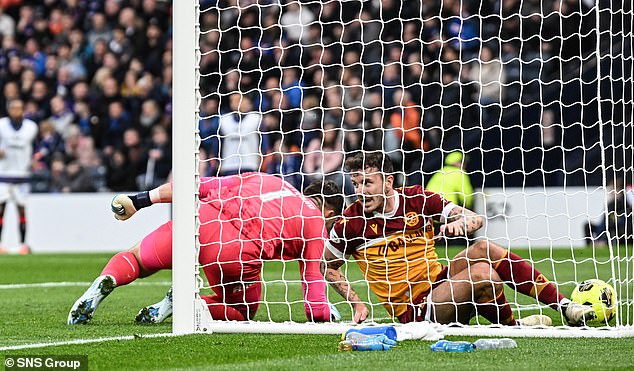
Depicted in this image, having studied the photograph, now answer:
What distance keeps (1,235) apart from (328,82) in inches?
221

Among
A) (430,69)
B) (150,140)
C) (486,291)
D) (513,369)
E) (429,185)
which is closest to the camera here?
(513,369)

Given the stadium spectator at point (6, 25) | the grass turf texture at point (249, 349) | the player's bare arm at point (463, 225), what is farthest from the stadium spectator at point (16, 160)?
the player's bare arm at point (463, 225)

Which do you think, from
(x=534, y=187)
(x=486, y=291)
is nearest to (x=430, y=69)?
(x=534, y=187)

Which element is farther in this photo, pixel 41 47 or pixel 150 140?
pixel 41 47

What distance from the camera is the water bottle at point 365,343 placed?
17.1 ft

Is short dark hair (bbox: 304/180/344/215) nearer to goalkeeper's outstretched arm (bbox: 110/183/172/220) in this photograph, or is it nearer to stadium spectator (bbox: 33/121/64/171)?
goalkeeper's outstretched arm (bbox: 110/183/172/220)

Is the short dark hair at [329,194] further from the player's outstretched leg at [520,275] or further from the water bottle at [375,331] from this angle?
the water bottle at [375,331]

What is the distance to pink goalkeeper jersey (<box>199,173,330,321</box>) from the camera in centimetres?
673

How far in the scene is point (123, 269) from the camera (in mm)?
6762

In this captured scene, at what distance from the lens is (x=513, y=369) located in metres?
4.45

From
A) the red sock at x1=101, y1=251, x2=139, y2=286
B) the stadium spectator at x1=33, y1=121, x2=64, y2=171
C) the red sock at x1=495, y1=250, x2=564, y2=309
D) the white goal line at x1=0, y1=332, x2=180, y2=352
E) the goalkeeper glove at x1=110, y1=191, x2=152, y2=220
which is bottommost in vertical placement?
the white goal line at x1=0, y1=332, x2=180, y2=352

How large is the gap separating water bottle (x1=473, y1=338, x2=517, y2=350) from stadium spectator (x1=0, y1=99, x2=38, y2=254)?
11.7 meters

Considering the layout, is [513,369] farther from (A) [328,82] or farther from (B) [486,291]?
(A) [328,82]

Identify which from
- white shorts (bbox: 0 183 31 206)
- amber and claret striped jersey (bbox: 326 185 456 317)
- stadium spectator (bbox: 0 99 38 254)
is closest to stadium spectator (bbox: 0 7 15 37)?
stadium spectator (bbox: 0 99 38 254)
